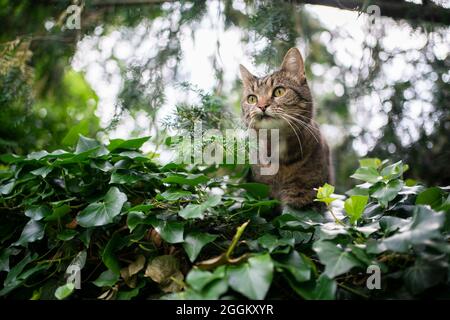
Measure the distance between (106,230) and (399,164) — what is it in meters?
1.15

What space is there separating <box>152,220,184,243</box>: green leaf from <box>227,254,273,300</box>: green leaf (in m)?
0.24

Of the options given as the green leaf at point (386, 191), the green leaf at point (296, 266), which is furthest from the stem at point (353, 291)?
the green leaf at point (386, 191)

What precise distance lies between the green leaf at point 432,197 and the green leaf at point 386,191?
76mm

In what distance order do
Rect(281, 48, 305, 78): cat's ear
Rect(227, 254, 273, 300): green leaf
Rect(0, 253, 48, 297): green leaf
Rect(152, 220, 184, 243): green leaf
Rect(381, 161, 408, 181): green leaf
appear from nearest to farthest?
1. Rect(227, 254, 273, 300): green leaf
2. Rect(152, 220, 184, 243): green leaf
3. Rect(0, 253, 48, 297): green leaf
4. Rect(381, 161, 408, 181): green leaf
5. Rect(281, 48, 305, 78): cat's ear

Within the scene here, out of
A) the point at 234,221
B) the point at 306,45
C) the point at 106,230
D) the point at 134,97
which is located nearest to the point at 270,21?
the point at 306,45

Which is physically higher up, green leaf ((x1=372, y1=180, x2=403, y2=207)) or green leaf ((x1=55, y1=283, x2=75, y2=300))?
green leaf ((x1=372, y1=180, x2=403, y2=207))

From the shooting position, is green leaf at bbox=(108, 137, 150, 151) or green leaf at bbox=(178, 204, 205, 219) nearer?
green leaf at bbox=(178, 204, 205, 219)

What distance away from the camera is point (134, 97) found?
6.35 feet

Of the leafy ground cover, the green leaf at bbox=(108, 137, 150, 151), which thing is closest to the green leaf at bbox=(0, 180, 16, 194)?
the leafy ground cover

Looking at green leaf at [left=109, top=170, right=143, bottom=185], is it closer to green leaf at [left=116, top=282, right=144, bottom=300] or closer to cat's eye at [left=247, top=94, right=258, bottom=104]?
green leaf at [left=116, top=282, right=144, bottom=300]

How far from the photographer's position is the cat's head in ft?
6.21

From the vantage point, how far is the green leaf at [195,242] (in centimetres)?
124

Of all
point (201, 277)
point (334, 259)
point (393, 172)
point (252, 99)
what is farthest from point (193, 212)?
point (252, 99)
